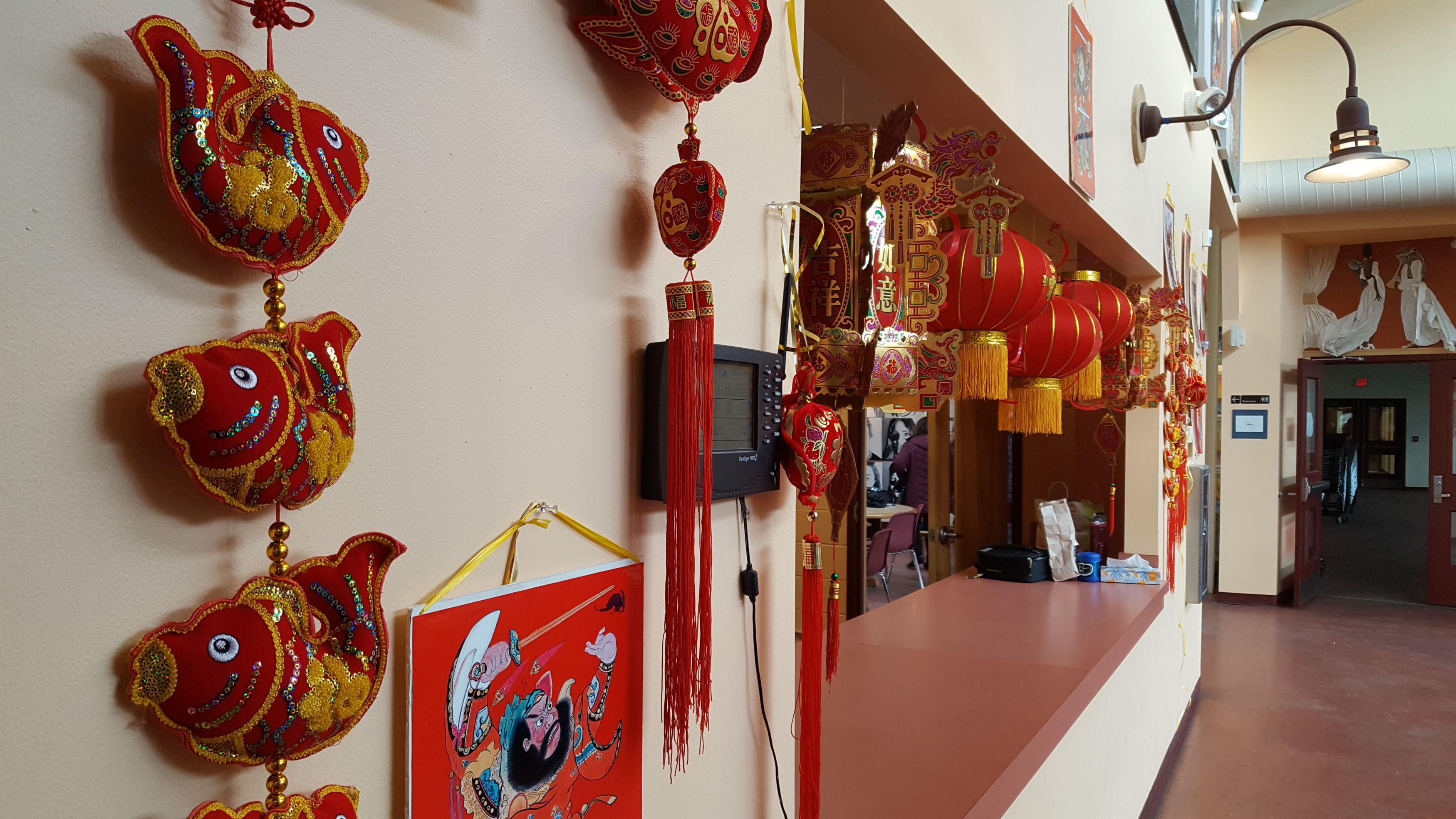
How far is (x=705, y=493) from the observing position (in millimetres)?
825

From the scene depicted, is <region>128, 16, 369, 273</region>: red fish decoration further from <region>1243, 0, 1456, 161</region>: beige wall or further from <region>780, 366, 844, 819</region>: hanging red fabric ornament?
<region>1243, 0, 1456, 161</region>: beige wall

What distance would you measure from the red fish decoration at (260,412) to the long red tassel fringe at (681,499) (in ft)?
1.12

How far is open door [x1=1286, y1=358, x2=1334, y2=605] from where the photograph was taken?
7.66 meters

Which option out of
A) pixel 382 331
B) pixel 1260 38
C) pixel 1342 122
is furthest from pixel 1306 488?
pixel 382 331

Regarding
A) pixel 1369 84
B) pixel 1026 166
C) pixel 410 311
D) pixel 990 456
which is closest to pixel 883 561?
pixel 990 456

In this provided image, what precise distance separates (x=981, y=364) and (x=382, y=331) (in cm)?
164

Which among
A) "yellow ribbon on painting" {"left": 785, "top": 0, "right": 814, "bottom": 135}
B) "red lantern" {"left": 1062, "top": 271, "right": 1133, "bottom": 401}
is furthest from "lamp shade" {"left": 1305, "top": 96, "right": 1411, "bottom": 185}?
"yellow ribbon on painting" {"left": 785, "top": 0, "right": 814, "bottom": 135}

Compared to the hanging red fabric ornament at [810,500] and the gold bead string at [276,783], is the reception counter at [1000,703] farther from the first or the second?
the gold bead string at [276,783]

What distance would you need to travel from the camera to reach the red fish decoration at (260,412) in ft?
1.37

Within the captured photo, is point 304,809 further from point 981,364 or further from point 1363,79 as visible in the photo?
point 1363,79

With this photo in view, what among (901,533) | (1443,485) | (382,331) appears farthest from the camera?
(1443,485)

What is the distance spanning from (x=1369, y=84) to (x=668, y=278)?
29.2ft

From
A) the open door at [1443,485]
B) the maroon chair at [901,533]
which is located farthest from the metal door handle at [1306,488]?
the maroon chair at [901,533]

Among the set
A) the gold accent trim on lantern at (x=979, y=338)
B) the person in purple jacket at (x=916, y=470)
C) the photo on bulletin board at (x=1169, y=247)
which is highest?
the photo on bulletin board at (x=1169, y=247)
